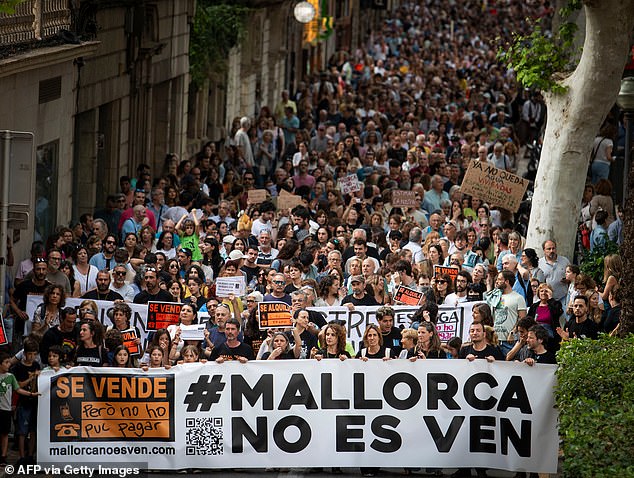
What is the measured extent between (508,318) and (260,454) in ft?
12.1

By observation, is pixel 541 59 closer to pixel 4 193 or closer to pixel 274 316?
pixel 274 316

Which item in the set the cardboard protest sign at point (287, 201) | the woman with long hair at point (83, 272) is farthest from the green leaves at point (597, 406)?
the cardboard protest sign at point (287, 201)

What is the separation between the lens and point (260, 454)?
1348 centimetres

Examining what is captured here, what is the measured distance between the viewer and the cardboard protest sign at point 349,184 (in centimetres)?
2359

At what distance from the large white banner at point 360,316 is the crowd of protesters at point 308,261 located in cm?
19

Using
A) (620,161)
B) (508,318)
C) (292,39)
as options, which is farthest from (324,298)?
(292,39)

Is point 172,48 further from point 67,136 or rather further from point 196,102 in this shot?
point 67,136

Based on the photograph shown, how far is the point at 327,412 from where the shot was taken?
44.3 ft

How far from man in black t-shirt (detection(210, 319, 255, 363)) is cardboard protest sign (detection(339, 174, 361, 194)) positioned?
9.52 meters

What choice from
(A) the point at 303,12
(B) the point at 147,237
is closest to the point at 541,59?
(B) the point at 147,237

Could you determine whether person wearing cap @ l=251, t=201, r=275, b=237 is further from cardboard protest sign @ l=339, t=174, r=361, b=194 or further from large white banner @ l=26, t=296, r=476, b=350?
large white banner @ l=26, t=296, r=476, b=350

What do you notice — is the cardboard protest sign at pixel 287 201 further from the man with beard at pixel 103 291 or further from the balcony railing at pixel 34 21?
the man with beard at pixel 103 291

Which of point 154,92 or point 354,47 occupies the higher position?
point 354,47

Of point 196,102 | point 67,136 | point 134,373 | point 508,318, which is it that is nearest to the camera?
point 134,373
